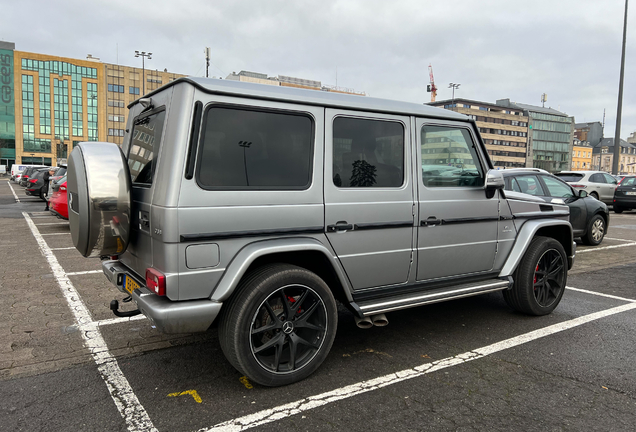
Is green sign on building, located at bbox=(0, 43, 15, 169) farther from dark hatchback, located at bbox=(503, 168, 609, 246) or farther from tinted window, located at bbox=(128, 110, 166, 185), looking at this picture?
tinted window, located at bbox=(128, 110, 166, 185)

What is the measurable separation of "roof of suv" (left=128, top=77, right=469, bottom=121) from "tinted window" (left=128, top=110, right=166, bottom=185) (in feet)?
0.73

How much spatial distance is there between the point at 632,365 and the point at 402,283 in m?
1.96

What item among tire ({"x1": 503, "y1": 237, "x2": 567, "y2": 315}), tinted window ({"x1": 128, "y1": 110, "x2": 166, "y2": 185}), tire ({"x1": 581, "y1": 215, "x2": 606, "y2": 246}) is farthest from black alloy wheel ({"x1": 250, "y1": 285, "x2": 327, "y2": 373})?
tire ({"x1": 581, "y1": 215, "x2": 606, "y2": 246})

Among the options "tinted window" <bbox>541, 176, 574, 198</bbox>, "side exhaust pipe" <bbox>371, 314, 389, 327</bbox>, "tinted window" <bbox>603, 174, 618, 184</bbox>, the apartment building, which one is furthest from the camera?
the apartment building

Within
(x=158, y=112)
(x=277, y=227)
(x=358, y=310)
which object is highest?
(x=158, y=112)

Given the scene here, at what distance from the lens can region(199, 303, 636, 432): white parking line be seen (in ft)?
9.07

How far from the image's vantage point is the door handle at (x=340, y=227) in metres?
3.37

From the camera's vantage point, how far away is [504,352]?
153 inches

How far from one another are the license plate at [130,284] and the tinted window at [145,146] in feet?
Answer: 2.47

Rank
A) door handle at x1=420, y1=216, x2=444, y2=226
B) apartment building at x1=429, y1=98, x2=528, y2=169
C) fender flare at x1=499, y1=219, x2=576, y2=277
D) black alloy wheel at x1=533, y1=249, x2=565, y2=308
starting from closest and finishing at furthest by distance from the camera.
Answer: door handle at x1=420, y1=216, x2=444, y2=226
fender flare at x1=499, y1=219, x2=576, y2=277
black alloy wheel at x1=533, y1=249, x2=565, y2=308
apartment building at x1=429, y1=98, x2=528, y2=169

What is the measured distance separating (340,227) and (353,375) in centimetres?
113

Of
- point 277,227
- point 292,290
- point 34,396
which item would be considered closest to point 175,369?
point 34,396

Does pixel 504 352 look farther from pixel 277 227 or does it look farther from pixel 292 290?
pixel 277 227

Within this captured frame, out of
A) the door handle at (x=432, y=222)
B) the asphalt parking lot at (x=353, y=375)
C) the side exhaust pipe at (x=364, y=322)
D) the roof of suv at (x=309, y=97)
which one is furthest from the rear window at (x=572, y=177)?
the side exhaust pipe at (x=364, y=322)
